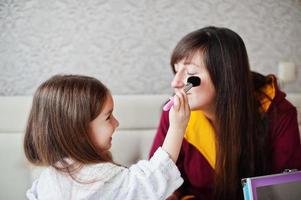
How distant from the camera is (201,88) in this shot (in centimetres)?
85

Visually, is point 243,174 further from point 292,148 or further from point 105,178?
point 105,178

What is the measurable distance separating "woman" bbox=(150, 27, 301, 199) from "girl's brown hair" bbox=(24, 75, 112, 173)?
251mm

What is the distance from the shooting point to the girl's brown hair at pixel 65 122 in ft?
2.37

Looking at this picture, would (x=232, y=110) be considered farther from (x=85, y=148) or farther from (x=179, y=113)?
(x=85, y=148)

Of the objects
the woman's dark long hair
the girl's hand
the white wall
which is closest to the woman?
the woman's dark long hair

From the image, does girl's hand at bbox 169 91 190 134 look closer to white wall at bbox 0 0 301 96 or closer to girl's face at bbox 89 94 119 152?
girl's face at bbox 89 94 119 152

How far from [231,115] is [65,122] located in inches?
18.2

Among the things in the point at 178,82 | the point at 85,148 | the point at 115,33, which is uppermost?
the point at 115,33

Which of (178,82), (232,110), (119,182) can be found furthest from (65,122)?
(232,110)

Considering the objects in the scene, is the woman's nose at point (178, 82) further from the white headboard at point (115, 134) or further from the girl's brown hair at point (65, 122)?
the white headboard at point (115, 134)

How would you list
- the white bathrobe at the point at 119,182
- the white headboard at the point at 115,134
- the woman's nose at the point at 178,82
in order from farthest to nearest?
the white headboard at the point at 115,134
the woman's nose at the point at 178,82
the white bathrobe at the point at 119,182

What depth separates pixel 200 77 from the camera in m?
0.84

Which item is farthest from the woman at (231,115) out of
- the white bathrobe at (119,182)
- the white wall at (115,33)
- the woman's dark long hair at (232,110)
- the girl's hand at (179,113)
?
the white wall at (115,33)

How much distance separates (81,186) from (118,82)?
2.23ft
